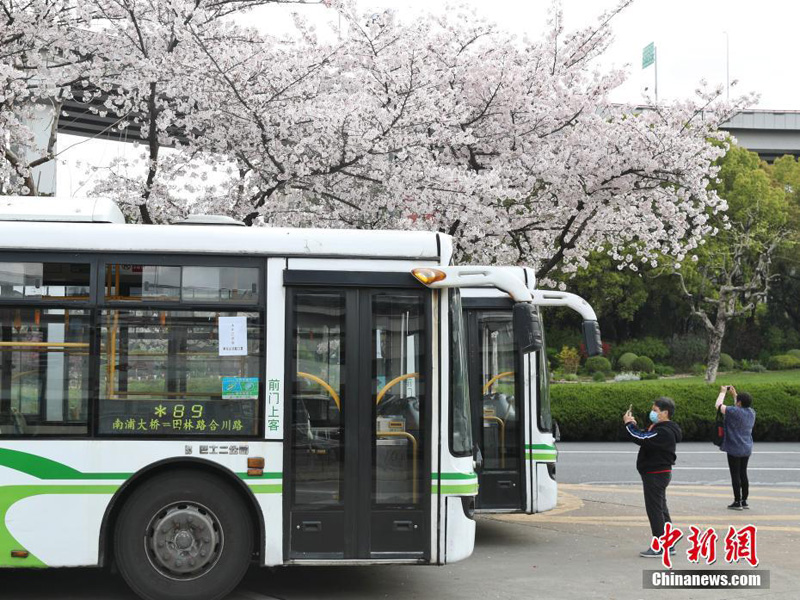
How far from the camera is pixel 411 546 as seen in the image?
771 cm

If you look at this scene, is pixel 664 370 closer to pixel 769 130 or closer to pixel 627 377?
pixel 627 377

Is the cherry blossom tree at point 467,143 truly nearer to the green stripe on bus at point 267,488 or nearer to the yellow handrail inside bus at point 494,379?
the yellow handrail inside bus at point 494,379

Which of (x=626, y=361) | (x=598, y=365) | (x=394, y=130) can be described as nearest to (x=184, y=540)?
(x=394, y=130)

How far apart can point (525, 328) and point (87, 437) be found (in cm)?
332

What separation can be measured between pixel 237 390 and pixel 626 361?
42.7m

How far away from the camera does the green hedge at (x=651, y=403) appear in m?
24.3

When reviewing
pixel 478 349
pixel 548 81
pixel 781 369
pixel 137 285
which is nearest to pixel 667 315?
pixel 781 369

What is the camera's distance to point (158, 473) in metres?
7.62

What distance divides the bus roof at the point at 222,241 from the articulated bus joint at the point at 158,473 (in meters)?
1.61

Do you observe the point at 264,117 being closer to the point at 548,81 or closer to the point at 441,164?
the point at 441,164

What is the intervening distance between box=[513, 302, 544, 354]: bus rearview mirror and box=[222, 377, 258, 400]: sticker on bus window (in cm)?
201

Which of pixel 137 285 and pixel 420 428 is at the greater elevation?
pixel 137 285

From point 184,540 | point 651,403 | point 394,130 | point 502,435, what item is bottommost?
point 184,540

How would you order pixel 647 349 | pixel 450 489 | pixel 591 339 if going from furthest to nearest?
pixel 647 349 < pixel 591 339 < pixel 450 489
